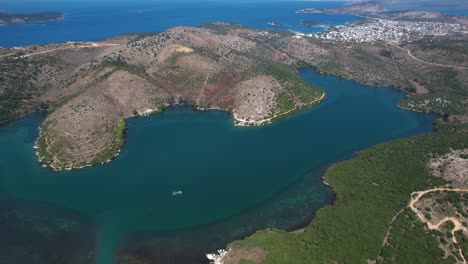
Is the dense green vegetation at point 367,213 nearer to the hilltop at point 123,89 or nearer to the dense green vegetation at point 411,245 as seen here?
the dense green vegetation at point 411,245

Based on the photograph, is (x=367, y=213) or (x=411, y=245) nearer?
(x=411, y=245)

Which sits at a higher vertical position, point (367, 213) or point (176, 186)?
point (367, 213)

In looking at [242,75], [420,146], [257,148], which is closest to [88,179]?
[257,148]

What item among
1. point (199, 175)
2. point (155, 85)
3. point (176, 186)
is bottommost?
point (176, 186)

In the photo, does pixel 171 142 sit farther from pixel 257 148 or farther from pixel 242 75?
pixel 242 75

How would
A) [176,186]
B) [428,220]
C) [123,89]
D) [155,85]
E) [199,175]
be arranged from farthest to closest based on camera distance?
[155,85] < [123,89] < [199,175] < [176,186] < [428,220]

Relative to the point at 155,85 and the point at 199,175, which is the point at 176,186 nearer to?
the point at 199,175

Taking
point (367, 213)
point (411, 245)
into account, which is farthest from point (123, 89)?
point (411, 245)
